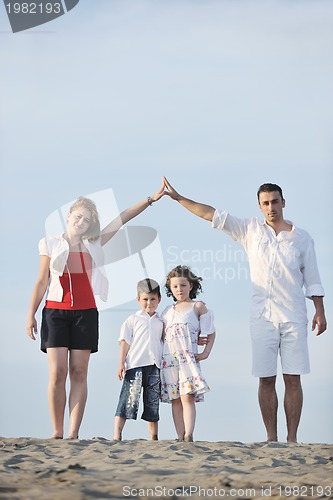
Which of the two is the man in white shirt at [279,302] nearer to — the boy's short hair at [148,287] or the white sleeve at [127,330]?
the boy's short hair at [148,287]

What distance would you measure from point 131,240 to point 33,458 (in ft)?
6.25

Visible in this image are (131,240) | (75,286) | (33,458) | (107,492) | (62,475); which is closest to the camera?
(107,492)

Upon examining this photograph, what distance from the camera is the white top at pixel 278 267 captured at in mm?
5688

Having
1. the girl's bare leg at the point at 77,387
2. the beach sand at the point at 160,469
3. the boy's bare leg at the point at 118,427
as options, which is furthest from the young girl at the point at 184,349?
the girl's bare leg at the point at 77,387

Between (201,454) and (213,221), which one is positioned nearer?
(201,454)

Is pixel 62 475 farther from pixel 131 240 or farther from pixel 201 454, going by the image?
pixel 131 240

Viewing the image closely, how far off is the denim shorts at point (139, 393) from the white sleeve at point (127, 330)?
8.1 inches

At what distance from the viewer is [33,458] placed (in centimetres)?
453

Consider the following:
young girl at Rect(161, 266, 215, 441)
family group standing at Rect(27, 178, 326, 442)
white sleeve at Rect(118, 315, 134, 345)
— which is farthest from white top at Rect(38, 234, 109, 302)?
young girl at Rect(161, 266, 215, 441)

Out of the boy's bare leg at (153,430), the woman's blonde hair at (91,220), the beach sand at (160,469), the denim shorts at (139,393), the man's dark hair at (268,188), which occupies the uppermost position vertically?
the man's dark hair at (268,188)

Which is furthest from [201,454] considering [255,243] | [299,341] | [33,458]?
[255,243]

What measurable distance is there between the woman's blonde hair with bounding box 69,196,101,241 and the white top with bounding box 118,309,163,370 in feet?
1.98

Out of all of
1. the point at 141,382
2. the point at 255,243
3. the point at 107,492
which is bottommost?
the point at 107,492

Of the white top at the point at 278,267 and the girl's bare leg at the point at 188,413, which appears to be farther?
the white top at the point at 278,267
